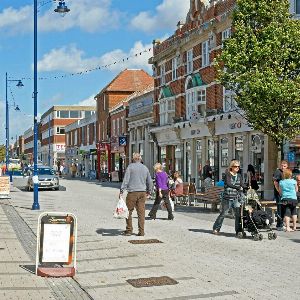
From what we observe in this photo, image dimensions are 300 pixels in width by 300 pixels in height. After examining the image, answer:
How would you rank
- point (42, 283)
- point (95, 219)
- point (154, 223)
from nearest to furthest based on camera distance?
1. point (42, 283)
2. point (154, 223)
3. point (95, 219)

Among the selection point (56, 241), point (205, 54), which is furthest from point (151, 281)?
point (205, 54)

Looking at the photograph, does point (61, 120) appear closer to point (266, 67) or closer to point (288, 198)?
point (266, 67)

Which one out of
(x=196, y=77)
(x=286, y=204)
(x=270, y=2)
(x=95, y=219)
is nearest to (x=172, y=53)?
(x=196, y=77)

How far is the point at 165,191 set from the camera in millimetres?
17859

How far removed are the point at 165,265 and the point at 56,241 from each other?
1876 millimetres

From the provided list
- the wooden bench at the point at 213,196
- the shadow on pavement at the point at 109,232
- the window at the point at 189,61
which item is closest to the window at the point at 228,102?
the window at the point at 189,61

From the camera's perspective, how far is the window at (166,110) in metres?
44.3

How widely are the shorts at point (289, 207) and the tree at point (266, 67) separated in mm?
4692

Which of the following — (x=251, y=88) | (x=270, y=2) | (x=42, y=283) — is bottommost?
(x=42, y=283)

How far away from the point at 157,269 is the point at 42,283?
1.97m

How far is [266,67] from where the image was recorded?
19672 mm

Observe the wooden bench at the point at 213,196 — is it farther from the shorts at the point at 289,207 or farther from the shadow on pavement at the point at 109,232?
the shadow on pavement at the point at 109,232

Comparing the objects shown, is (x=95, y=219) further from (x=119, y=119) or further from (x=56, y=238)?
(x=119, y=119)

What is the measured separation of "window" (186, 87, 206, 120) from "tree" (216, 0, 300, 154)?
16994 mm
